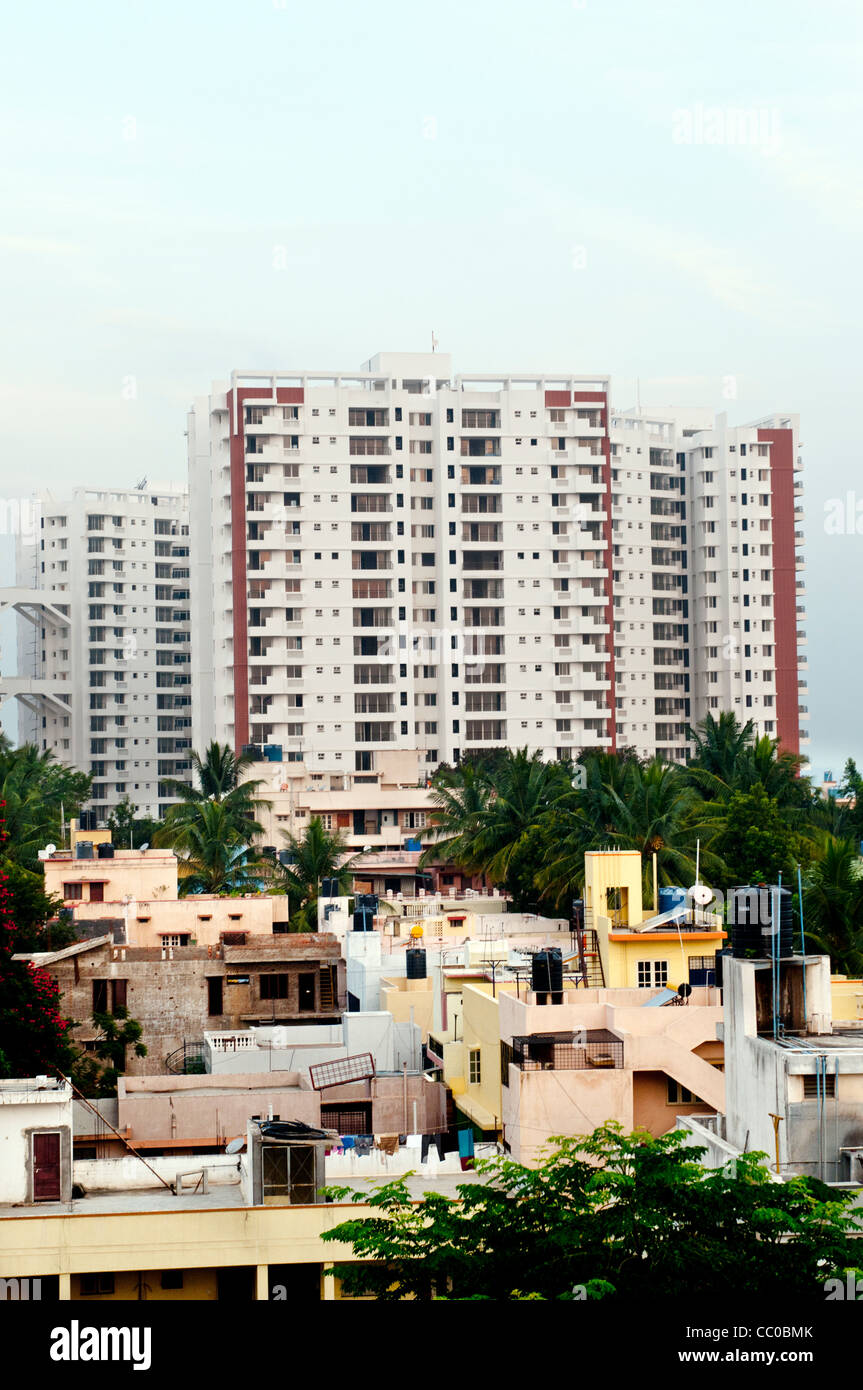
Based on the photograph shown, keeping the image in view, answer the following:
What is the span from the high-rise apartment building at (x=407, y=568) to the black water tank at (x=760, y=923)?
86.8 meters

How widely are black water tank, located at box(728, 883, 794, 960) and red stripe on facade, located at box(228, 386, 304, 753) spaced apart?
92.8 m

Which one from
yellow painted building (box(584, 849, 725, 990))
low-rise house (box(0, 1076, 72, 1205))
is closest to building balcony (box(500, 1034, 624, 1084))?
yellow painted building (box(584, 849, 725, 990))

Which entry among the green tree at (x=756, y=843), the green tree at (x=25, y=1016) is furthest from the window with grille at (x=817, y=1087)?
the green tree at (x=756, y=843)

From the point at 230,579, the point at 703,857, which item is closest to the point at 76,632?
the point at 230,579

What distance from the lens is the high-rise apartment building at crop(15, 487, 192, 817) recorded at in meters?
146

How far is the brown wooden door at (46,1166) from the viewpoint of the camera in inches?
929

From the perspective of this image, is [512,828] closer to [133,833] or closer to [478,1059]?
[133,833]

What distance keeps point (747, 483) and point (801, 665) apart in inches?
592

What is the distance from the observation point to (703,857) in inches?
2281

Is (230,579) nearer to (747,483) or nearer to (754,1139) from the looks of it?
(747,483)

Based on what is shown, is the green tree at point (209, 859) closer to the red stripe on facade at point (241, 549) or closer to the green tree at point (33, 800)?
the green tree at point (33, 800)

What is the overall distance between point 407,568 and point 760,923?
9508 cm

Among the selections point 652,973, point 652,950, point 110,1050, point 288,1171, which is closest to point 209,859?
point 110,1050

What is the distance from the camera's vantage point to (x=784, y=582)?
133m
